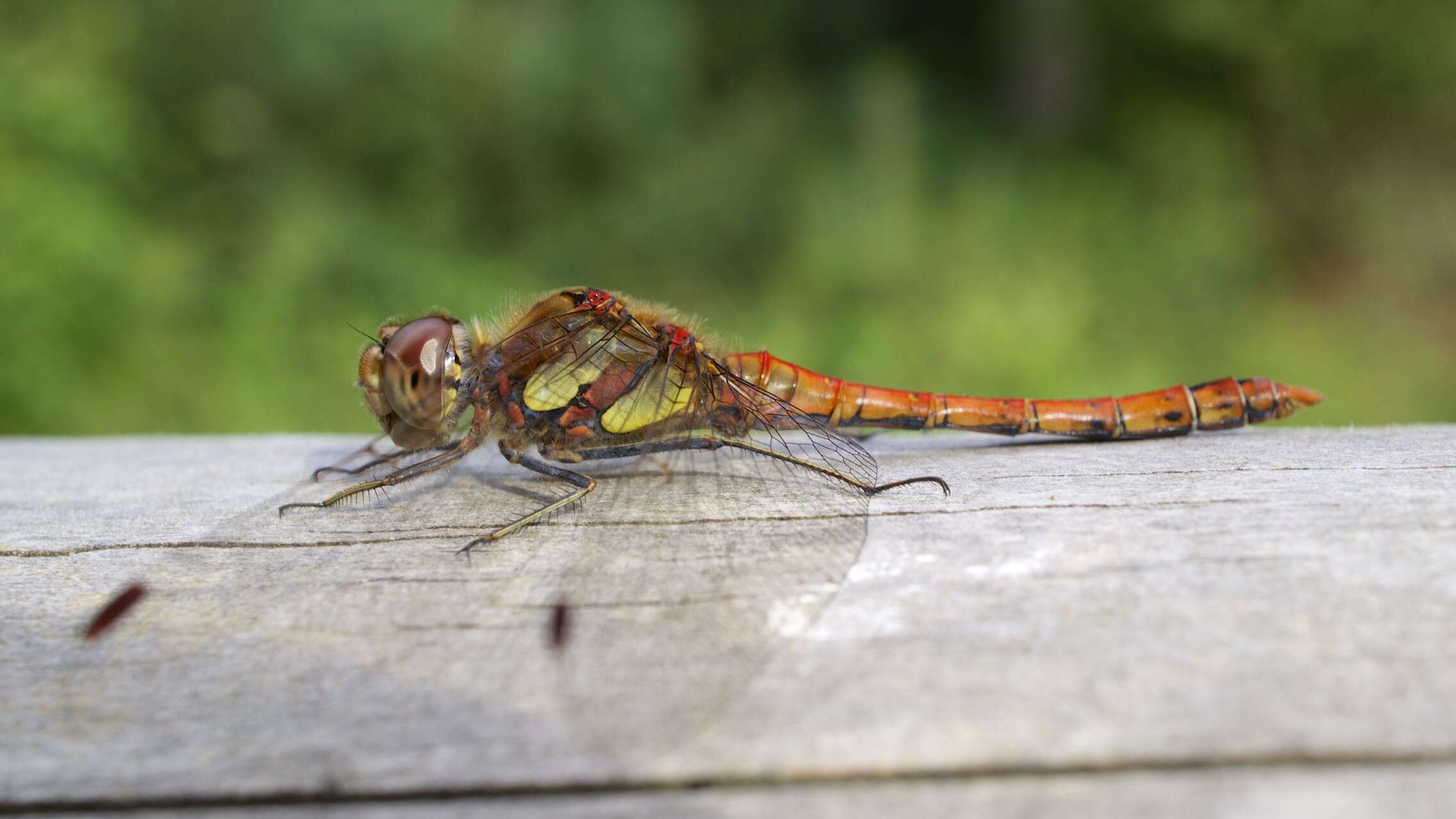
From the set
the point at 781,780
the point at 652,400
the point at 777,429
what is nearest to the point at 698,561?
the point at 781,780

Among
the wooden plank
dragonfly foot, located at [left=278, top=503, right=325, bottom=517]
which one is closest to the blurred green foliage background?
dragonfly foot, located at [left=278, top=503, right=325, bottom=517]

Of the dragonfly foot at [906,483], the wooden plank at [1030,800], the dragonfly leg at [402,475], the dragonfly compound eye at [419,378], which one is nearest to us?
the wooden plank at [1030,800]

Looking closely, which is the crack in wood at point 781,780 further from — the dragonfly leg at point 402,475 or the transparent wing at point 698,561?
the dragonfly leg at point 402,475

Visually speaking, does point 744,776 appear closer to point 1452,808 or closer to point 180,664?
point 1452,808

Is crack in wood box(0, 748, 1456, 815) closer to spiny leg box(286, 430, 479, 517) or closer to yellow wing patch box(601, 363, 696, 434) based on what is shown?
spiny leg box(286, 430, 479, 517)

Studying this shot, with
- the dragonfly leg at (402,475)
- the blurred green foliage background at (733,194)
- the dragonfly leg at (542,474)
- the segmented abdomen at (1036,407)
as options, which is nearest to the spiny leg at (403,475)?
the dragonfly leg at (402,475)
